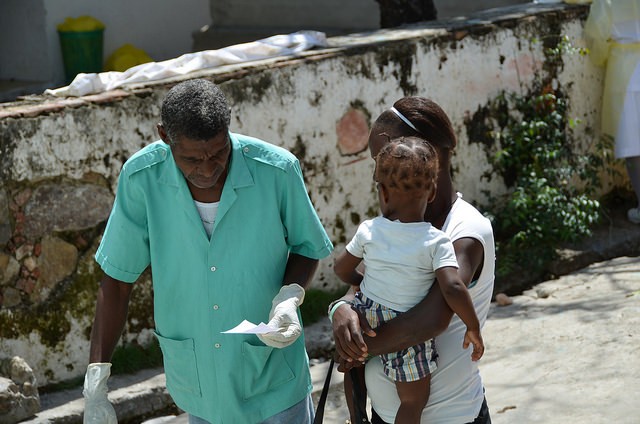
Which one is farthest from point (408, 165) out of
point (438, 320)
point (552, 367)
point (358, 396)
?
point (552, 367)

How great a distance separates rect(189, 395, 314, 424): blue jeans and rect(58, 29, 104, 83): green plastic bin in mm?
5287

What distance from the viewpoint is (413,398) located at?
99.3 inches

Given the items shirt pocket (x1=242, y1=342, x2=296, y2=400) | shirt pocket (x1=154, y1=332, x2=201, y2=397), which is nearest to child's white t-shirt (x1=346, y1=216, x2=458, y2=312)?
shirt pocket (x1=242, y1=342, x2=296, y2=400)

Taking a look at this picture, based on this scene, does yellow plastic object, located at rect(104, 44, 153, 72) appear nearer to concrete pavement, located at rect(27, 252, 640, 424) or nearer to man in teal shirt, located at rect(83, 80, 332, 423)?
concrete pavement, located at rect(27, 252, 640, 424)

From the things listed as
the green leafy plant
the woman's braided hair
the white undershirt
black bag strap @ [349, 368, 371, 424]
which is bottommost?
the green leafy plant

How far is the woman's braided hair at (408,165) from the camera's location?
Answer: 8.14ft

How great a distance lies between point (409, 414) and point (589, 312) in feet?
10.2

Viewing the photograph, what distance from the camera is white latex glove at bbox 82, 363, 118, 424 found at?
9.09 ft

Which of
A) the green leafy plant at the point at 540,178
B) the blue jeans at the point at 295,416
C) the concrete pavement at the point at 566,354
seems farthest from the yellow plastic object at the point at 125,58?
the blue jeans at the point at 295,416

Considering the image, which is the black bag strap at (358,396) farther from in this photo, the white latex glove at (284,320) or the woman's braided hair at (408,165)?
the woman's braided hair at (408,165)

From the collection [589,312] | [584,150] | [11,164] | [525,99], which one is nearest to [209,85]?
[11,164]

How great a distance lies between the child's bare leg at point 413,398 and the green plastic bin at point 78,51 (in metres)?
5.73

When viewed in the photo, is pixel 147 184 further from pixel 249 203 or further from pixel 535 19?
pixel 535 19

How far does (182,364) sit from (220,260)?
321 millimetres
